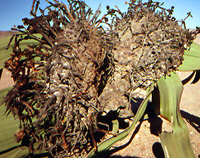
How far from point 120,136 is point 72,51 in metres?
0.32

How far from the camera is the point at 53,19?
54 centimetres

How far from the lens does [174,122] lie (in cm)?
58

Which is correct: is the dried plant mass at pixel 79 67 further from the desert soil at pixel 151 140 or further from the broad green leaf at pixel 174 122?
the desert soil at pixel 151 140

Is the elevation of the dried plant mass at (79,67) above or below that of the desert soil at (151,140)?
Result: above

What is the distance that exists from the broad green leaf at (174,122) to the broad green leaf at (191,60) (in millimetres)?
78

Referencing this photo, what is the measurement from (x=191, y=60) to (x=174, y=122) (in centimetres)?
31

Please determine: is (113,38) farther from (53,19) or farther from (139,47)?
(53,19)

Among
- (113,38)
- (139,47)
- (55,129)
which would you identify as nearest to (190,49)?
(139,47)

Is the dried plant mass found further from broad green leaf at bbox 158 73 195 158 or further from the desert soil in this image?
the desert soil

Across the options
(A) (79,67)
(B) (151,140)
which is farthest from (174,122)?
(A) (79,67)

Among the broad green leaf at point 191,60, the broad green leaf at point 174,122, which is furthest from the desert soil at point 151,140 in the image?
the broad green leaf at point 191,60

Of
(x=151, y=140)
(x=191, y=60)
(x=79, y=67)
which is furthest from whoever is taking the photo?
(x=151, y=140)

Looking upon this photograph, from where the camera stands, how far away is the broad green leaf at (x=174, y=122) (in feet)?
1.73

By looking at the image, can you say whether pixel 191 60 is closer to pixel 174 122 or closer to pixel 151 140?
pixel 174 122
